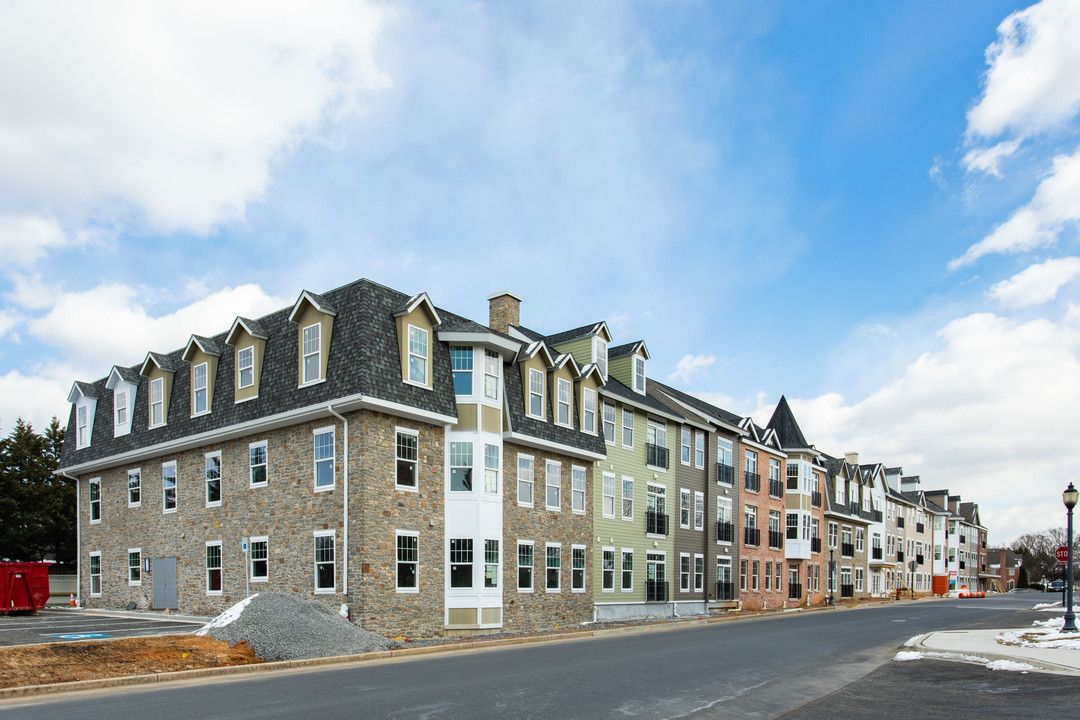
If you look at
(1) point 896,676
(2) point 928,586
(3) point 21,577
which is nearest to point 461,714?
(1) point 896,676

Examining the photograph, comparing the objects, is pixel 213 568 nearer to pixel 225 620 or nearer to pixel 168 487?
pixel 168 487

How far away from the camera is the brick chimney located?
34156mm

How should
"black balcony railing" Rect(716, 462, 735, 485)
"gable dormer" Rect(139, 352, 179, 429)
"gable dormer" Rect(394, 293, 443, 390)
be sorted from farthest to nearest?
"black balcony railing" Rect(716, 462, 735, 485), "gable dormer" Rect(139, 352, 179, 429), "gable dormer" Rect(394, 293, 443, 390)

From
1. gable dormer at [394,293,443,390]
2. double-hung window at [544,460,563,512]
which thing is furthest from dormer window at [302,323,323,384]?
double-hung window at [544,460,563,512]

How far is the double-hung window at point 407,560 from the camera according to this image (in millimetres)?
23734

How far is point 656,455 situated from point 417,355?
54.2ft

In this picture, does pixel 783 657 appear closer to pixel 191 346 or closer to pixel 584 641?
pixel 584 641

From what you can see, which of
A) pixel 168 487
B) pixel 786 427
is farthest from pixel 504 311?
pixel 786 427

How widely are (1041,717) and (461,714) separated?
7.56 meters

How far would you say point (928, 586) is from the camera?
91688 millimetres

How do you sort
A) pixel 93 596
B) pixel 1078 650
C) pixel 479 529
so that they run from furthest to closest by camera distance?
pixel 93 596
pixel 479 529
pixel 1078 650

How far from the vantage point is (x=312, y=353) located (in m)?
24.7

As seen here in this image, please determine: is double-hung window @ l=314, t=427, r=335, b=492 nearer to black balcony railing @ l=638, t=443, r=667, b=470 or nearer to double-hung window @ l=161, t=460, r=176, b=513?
double-hung window @ l=161, t=460, r=176, b=513

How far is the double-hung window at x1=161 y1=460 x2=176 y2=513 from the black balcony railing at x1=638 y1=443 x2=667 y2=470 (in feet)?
63.8
